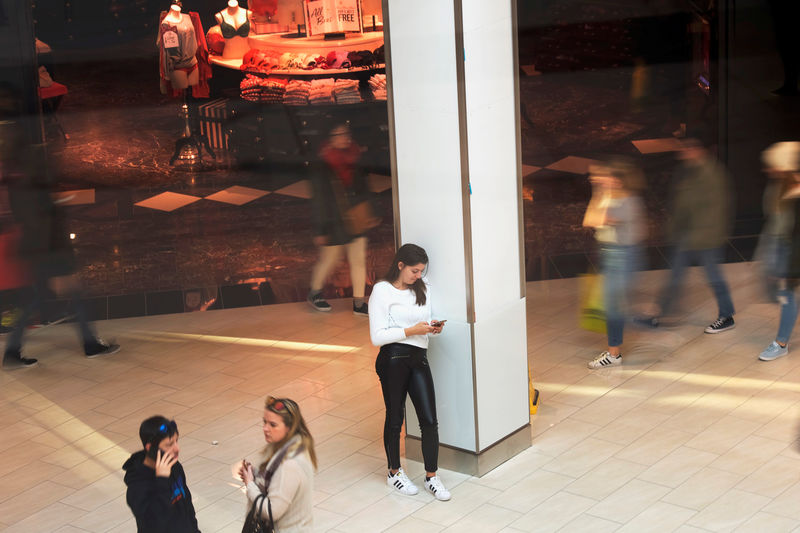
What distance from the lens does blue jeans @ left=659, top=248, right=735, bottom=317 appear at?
27.7 ft

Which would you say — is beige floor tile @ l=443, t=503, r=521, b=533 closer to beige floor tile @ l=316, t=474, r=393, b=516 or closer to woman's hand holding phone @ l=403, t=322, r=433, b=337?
beige floor tile @ l=316, t=474, r=393, b=516

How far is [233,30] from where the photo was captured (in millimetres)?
15867

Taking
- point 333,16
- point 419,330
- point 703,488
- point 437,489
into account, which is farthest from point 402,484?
point 333,16

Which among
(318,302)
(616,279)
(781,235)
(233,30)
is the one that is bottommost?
(318,302)

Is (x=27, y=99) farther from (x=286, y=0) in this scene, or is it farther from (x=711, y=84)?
(x=711, y=84)

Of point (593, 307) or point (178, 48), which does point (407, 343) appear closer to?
point (593, 307)

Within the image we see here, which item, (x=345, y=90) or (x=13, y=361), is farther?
(x=345, y=90)

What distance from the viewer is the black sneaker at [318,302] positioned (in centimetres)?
973

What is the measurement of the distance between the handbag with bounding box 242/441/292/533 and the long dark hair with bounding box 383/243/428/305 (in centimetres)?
173

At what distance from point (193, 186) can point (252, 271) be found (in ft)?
11.4

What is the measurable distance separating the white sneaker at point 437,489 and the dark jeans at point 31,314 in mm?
3774

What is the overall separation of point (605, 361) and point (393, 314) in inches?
100.0

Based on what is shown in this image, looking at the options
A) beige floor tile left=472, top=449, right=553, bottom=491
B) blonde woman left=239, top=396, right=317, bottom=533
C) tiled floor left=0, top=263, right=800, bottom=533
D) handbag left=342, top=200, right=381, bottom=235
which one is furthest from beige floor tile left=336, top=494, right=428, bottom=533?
handbag left=342, top=200, right=381, bottom=235

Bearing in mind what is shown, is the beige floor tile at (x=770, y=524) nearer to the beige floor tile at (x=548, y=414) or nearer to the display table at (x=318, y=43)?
the beige floor tile at (x=548, y=414)
